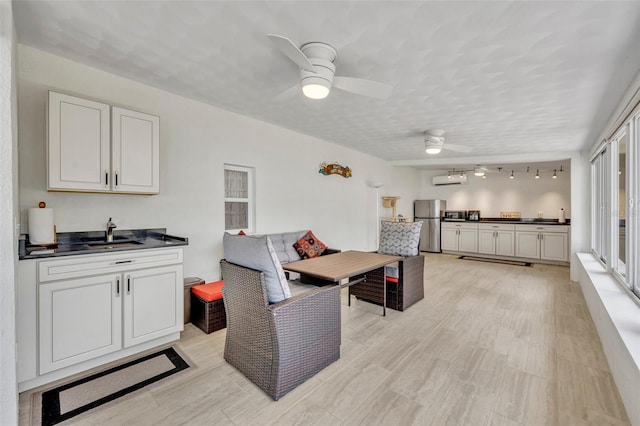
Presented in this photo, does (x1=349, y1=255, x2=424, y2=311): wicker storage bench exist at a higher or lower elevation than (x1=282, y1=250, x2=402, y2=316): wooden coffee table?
lower

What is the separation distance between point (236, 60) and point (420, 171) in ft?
25.0

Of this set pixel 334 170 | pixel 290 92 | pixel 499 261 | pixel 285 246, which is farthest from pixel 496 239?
pixel 290 92

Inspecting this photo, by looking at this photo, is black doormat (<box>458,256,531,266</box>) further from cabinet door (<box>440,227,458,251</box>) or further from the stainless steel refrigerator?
the stainless steel refrigerator

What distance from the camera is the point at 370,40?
1993mm

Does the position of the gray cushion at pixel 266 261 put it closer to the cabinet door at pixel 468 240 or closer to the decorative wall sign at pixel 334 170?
the decorative wall sign at pixel 334 170

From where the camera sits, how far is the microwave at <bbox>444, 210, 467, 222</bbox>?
26.8 feet

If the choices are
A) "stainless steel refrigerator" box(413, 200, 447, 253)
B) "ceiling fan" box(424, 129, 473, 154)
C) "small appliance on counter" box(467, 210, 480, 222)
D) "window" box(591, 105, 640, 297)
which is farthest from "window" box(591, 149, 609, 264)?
"stainless steel refrigerator" box(413, 200, 447, 253)

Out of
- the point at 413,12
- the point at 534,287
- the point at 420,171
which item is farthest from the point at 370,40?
the point at 420,171

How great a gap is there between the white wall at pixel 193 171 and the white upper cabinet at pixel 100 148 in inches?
10.4

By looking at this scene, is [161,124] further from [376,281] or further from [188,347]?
[376,281]

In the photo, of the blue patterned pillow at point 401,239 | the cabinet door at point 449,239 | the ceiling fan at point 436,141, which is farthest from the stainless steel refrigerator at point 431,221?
the blue patterned pillow at point 401,239

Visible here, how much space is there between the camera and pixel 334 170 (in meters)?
5.31

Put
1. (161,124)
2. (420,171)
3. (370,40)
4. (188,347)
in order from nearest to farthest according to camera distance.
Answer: (370,40) → (188,347) → (161,124) → (420,171)

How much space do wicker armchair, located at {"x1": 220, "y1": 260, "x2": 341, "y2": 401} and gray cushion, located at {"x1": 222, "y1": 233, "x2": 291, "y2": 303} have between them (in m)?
0.06
